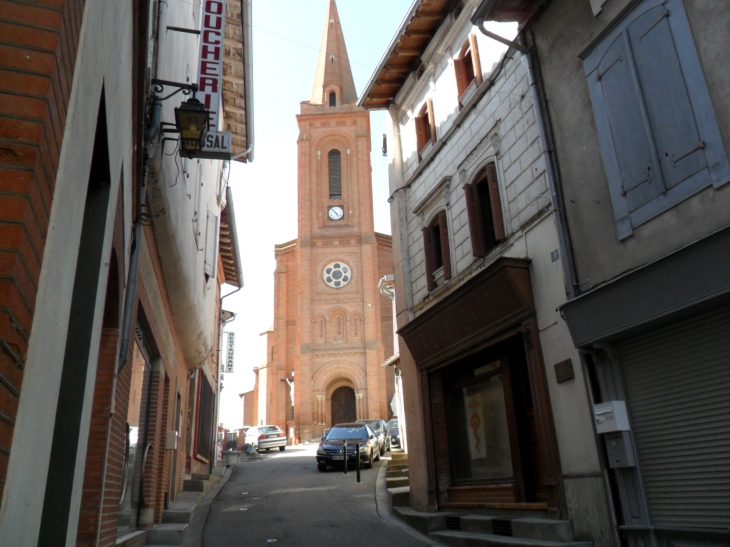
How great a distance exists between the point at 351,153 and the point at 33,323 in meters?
46.3

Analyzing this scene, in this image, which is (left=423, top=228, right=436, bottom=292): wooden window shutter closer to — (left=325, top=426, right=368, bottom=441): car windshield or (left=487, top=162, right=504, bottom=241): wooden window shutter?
(left=487, top=162, right=504, bottom=241): wooden window shutter

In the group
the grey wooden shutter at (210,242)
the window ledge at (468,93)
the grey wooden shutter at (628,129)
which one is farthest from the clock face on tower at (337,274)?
the grey wooden shutter at (628,129)

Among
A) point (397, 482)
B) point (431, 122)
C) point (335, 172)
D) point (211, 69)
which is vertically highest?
point (335, 172)

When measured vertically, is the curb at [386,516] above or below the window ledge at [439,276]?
below

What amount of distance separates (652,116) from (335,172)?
1621 inches

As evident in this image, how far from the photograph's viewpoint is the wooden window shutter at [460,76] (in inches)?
450

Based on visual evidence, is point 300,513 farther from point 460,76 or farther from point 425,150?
point 460,76

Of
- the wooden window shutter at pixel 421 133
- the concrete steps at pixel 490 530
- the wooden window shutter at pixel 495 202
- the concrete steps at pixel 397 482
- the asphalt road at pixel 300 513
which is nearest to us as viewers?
the concrete steps at pixel 490 530

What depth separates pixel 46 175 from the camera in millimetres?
2047

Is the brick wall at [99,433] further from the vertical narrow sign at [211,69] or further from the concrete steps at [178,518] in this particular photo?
the vertical narrow sign at [211,69]

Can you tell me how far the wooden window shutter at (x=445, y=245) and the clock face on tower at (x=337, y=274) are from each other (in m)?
31.7

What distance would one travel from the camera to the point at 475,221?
10.3m

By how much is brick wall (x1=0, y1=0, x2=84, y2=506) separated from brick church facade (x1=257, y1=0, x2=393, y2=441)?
38.5m

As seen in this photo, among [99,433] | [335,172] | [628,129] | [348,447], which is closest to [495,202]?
[628,129]
